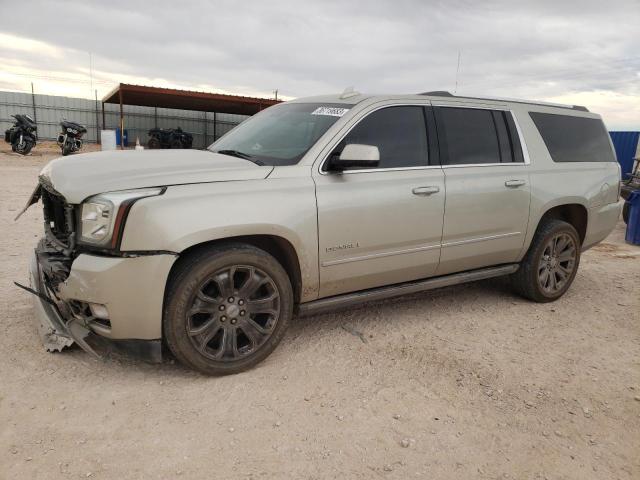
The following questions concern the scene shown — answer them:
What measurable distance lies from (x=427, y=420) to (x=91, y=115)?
3223 centimetres

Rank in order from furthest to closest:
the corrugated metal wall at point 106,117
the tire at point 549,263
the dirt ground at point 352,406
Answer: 1. the corrugated metal wall at point 106,117
2. the tire at point 549,263
3. the dirt ground at point 352,406

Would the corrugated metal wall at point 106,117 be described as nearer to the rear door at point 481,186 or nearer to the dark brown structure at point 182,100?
the dark brown structure at point 182,100

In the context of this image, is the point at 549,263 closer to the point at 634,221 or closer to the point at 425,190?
the point at 425,190

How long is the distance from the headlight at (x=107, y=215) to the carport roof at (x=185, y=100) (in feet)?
70.1

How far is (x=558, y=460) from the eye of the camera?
2.60m

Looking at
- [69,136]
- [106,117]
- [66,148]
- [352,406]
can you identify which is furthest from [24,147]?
[352,406]

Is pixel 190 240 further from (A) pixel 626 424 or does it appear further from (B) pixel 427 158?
(A) pixel 626 424

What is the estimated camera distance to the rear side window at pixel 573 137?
4.83 metres

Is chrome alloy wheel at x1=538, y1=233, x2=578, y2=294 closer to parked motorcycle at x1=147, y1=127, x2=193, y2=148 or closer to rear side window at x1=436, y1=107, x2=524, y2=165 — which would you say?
rear side window at x1=436, y1=107, x2=524, y2=165

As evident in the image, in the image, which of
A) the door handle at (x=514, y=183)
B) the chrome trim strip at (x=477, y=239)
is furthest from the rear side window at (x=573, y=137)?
the chrome trim strip at (x=477, y=239)

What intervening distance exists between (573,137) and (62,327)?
4.79m

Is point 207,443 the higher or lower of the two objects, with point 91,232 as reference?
lower

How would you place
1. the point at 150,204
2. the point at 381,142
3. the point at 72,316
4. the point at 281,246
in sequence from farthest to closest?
the point at 381,142 → the point at 281,246 → the point at 72,316 → the point at 150,204

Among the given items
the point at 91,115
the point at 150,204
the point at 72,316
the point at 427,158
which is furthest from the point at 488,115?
the point at 91,115
